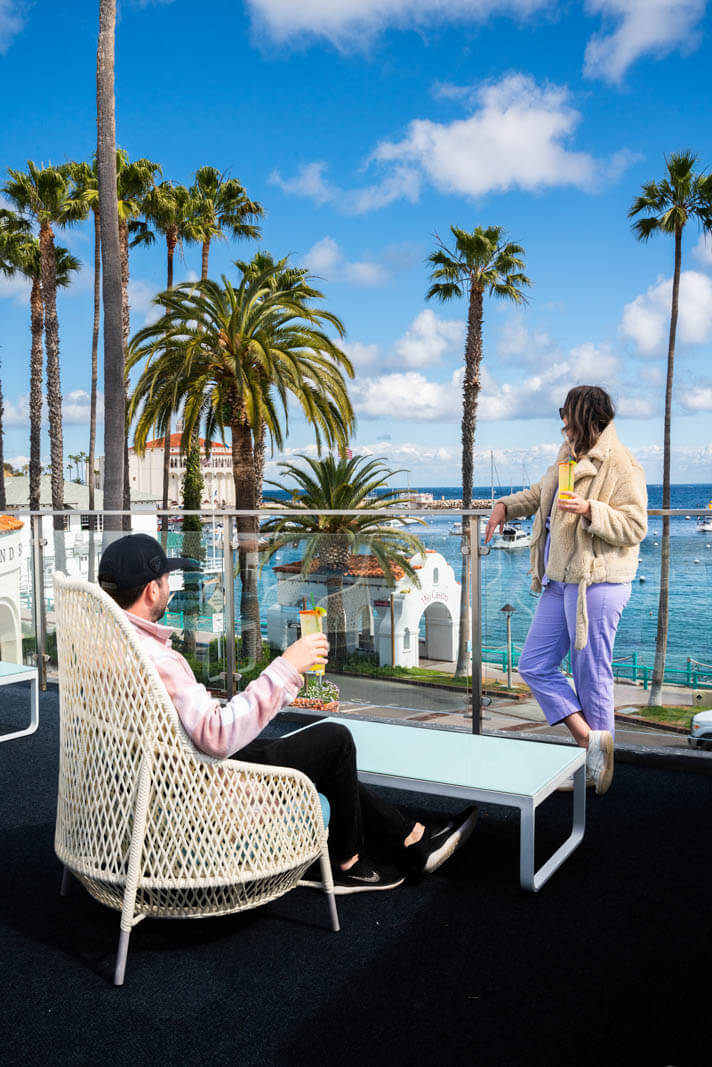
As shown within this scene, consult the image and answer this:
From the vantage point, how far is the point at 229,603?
5.70 metres

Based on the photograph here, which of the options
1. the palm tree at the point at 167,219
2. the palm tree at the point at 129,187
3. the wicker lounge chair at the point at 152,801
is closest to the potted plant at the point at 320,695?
the wicker lounge chair at the point at 152,801

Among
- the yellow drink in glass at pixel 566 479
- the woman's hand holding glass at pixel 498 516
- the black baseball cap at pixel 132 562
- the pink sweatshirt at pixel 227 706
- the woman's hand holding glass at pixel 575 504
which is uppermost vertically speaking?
the yellow drink in glass at pixel 566 479

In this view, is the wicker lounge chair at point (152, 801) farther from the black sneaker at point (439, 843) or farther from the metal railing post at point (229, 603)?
the metal railing post at point (229, 603)

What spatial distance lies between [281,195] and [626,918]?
398ft

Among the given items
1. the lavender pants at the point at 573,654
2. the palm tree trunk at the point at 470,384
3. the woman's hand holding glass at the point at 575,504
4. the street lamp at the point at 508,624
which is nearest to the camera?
the woman's hand holding glass at the point at 575,504

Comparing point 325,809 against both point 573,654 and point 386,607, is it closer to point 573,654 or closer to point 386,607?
point 573,654

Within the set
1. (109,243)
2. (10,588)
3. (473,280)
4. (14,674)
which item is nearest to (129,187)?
(473,280)

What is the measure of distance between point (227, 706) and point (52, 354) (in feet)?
110

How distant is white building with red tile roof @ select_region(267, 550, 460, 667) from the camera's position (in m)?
4.96

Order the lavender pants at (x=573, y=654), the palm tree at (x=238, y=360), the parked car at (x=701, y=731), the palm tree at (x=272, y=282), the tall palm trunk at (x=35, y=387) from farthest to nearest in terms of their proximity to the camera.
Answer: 1. the tall palm trunk at (x=35, y=387)
2. the palm tree at (x=272, y=282)
3. the palm tree at (x=238, y=360)
4. the parked car at (x=701, y=731)
5. the lavender pants at (x=573, y=654)

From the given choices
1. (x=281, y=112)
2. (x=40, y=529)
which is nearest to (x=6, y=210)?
(x=40, y=529)

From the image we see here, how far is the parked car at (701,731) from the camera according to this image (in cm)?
496

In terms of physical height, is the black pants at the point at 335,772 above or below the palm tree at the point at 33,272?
below

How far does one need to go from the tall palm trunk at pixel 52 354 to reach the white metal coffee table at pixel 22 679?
89.9 feet
